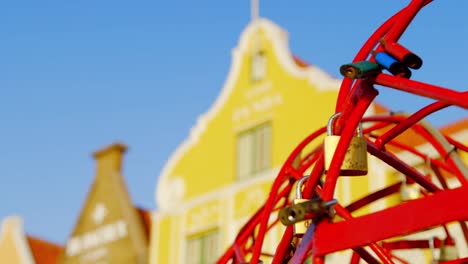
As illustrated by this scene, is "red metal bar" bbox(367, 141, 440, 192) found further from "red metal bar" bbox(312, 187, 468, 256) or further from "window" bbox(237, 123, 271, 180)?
"window" bbox(237, 123, 271, 180)

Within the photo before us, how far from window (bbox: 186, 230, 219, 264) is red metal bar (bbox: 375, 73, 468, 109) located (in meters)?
19.3

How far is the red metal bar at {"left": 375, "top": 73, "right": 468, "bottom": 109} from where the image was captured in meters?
7.62

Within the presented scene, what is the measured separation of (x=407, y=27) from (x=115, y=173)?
2501cm

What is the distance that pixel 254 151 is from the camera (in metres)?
27.4

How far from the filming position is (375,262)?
9922 millimetres

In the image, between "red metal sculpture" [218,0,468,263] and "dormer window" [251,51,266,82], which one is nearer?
"red metal sculpture" [218,0,468,263]

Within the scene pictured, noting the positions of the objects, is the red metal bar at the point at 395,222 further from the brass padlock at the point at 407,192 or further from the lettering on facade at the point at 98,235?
the lettering on facade at the point at 98,235

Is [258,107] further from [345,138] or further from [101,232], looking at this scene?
[345,138]

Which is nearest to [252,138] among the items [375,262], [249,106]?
[249,106]

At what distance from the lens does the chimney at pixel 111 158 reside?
3325 cm

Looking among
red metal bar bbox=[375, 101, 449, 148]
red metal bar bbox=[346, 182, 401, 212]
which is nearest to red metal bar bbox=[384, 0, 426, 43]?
red metal bar bbox=[375, 101, 449, 148]

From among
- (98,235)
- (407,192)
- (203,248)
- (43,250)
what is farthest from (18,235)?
(407,192)

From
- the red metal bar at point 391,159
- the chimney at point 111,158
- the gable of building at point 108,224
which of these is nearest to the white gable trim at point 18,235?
the gable of building at point 108,224

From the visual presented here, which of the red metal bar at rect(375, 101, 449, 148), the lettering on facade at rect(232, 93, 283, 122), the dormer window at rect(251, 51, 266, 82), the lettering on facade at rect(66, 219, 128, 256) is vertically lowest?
the red metal bar at rect(375, 101, 449, 148)
